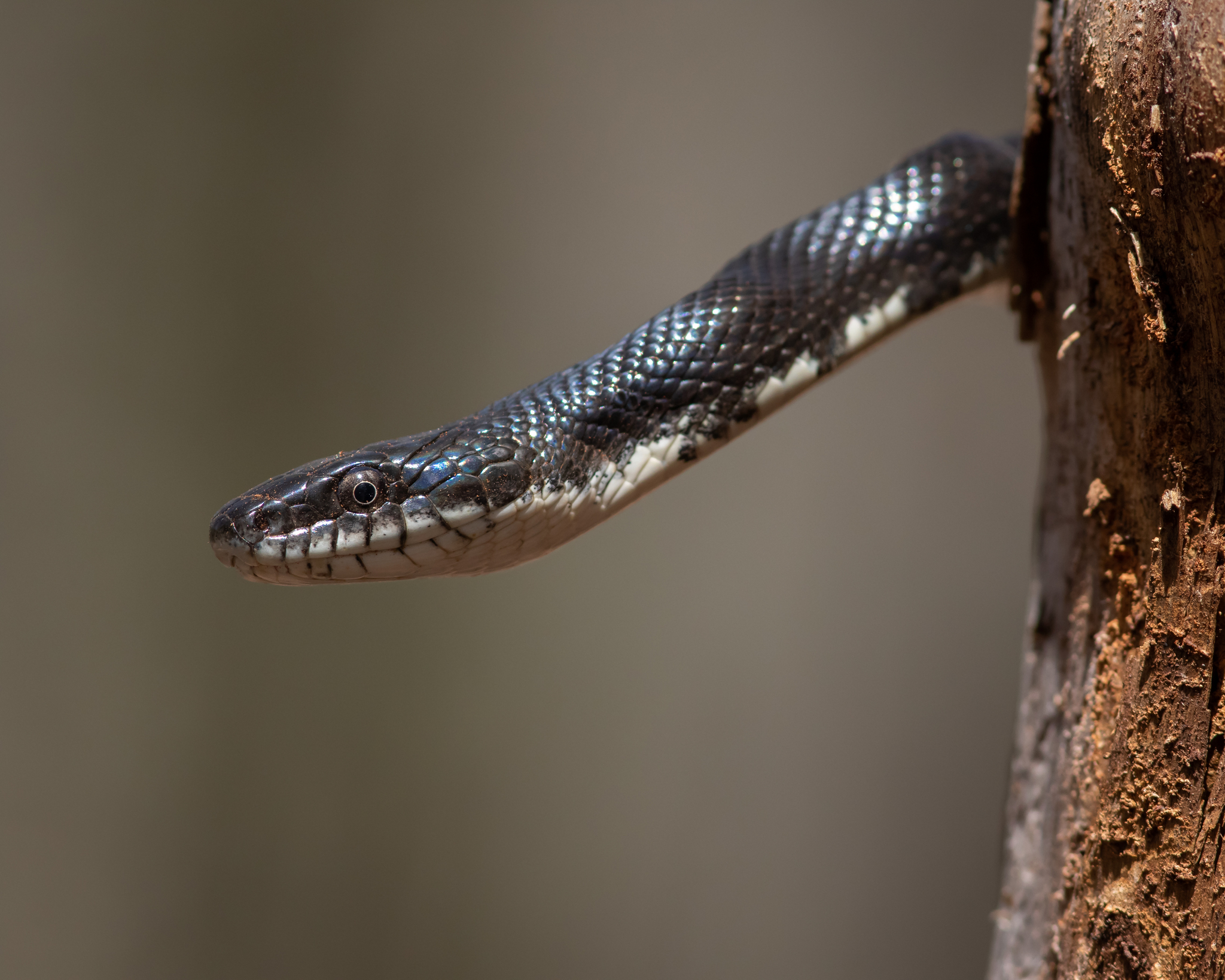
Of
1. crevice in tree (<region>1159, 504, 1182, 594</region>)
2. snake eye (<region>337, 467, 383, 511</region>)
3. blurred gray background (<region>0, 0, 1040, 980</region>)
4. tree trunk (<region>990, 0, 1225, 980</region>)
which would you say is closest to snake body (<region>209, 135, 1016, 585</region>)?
snake eye (<region>337, 467, 383, 511</region>)

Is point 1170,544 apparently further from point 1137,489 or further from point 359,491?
point 359,491

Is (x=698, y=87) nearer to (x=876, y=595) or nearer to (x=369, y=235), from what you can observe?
(x=369, y=235)

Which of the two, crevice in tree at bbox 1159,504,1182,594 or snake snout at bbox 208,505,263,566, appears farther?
snake snout at bbox 208,505,263,566

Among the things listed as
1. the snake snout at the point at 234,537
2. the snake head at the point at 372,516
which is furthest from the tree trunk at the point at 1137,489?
the snake snout at the point at 234,537

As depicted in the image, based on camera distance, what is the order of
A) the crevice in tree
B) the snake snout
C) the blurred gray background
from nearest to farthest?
the crevice in tree
the snake snout
the blurred gray background

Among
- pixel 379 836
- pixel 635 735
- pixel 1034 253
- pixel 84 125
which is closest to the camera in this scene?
pixel 1034 253

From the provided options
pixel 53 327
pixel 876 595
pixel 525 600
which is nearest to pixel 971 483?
pixel 876 595

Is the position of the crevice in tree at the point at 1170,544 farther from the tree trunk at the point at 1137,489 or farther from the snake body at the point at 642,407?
the snake body at the point at 642,407

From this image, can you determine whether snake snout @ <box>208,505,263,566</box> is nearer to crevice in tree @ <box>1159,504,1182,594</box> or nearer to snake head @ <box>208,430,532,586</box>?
snake head @ <box>208,430,532,586</box>
